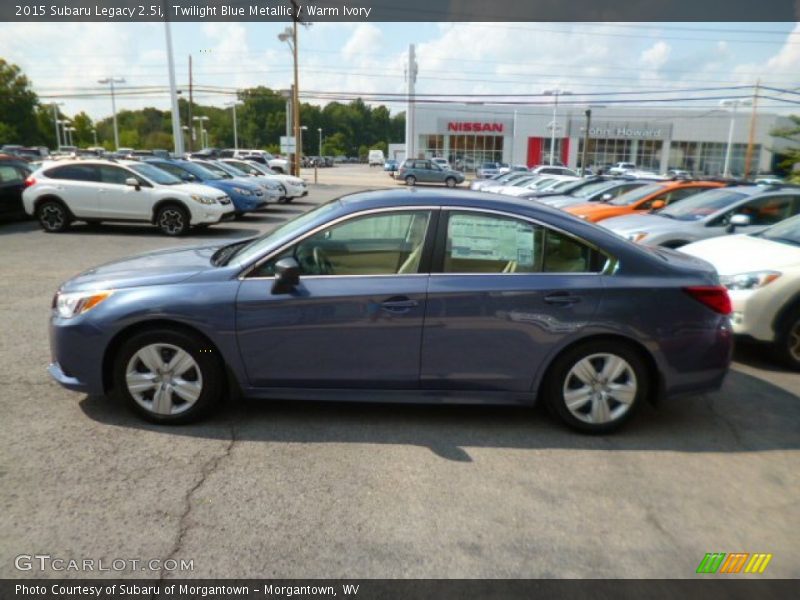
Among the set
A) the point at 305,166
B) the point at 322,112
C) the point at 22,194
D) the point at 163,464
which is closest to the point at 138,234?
the point at 22,194

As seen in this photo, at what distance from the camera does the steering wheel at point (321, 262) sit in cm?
398

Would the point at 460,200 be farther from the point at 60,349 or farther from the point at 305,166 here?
the point at 305,166

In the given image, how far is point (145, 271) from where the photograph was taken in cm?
413

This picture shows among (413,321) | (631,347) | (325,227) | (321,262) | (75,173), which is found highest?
(75,173)

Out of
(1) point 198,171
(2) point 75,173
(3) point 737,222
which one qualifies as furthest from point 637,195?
(2) point 75,173

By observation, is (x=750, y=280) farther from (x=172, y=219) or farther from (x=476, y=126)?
(x=476, y=126)

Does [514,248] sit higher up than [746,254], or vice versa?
[514,248]

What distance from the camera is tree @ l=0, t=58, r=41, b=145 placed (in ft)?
262

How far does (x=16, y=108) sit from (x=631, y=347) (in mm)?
98870

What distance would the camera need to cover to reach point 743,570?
2.75 metres

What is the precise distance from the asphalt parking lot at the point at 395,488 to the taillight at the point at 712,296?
907 mm

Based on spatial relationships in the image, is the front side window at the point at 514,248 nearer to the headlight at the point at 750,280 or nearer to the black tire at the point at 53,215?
the headlight at the point at 750,280
